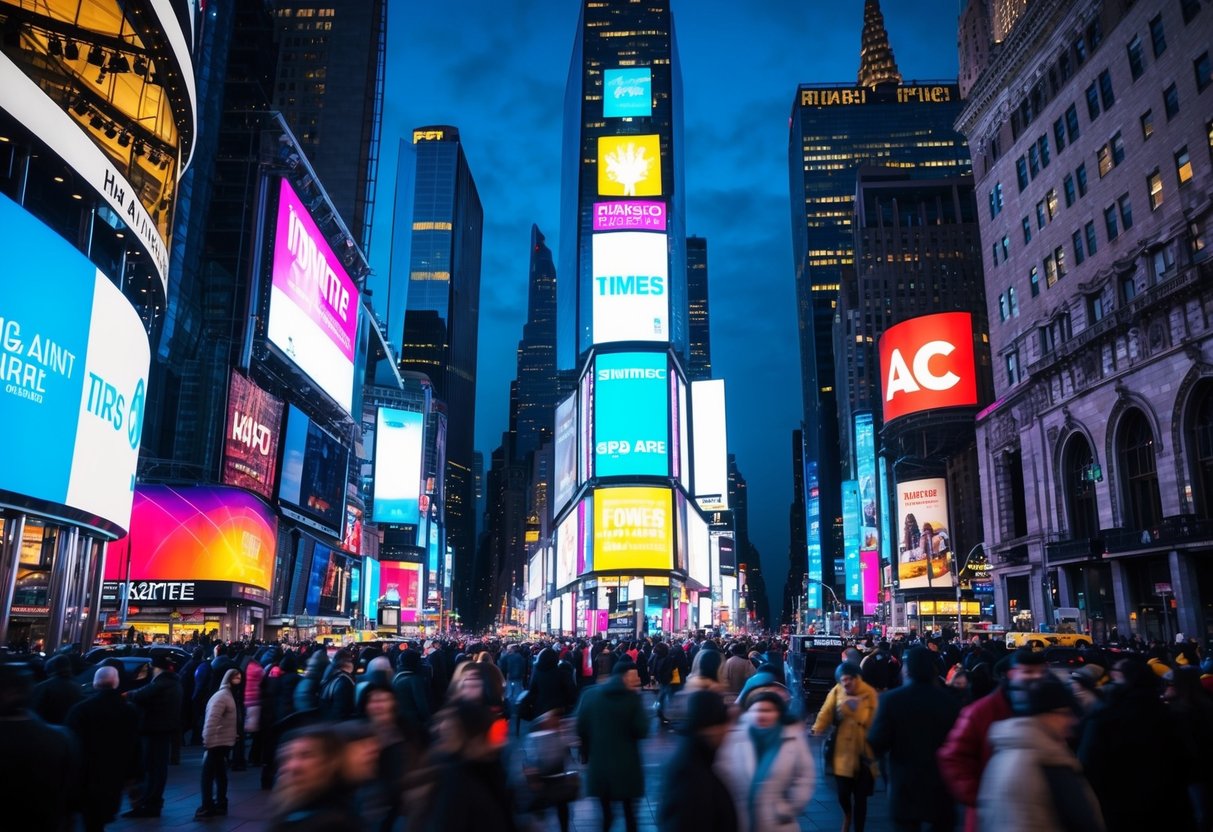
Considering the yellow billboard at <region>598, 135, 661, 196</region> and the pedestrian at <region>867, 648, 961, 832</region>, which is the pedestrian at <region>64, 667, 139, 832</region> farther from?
the yellow billboard at <region>598, 135, 661, 196</region>

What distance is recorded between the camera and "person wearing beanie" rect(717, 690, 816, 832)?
615 cm

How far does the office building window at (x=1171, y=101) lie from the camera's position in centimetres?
4147

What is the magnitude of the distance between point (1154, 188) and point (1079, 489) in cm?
1716

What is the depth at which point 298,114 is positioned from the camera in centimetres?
11131

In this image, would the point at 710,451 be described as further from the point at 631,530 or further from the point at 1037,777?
the point at 1037,777

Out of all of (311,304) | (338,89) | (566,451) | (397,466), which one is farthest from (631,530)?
(338,89)

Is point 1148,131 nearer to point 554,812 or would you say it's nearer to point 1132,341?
point 1132,341

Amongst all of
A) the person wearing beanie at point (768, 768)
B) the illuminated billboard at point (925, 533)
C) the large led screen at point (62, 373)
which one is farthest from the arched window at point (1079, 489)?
the person wearing beanie at point (768, 768)

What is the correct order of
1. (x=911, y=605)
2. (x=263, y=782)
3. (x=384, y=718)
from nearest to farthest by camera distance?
(x=384, y=718) < (x=263, y=782) < (x=911, y=605)

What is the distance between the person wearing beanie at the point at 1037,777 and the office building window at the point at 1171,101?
1804 inches

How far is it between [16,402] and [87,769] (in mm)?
19841

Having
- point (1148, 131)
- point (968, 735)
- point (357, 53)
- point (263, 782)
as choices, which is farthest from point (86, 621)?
point (357, 53)

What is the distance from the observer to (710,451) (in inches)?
5020

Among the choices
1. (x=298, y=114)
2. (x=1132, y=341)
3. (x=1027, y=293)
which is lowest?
(x=1132, y=341)
